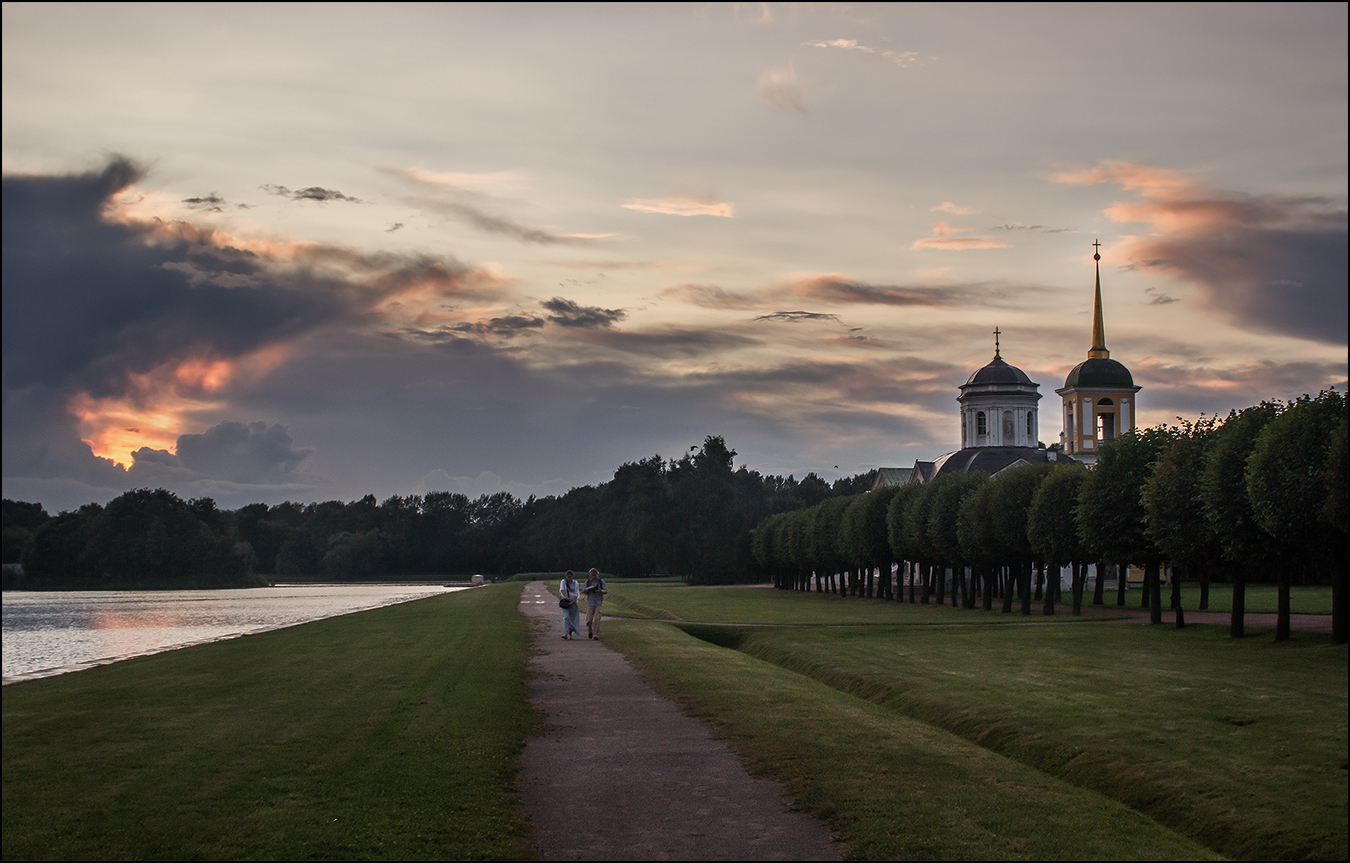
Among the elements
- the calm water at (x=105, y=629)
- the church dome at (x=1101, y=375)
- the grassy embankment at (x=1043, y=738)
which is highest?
the church dome at (x=1101, y=375)

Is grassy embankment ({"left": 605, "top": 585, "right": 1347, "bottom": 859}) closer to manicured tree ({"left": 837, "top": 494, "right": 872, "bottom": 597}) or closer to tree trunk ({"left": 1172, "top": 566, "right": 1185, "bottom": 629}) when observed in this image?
tree trunk ({"left": 1172, "top": 566, "right": 1185, "bottom": 629})

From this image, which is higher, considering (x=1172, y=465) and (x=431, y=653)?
(x=1172, y=465)

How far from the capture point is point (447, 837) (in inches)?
427

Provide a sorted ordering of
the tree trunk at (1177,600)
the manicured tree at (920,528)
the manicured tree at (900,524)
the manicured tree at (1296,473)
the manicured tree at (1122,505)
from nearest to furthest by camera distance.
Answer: the manicured tree at (1296,473)
the tree trunk at (1177,600)
the manicured tree at (1122,505)
the manicured tree at (920,528)
the manicured tree at (900,524)

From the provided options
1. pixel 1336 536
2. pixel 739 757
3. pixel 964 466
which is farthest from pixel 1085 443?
pixel 739 757

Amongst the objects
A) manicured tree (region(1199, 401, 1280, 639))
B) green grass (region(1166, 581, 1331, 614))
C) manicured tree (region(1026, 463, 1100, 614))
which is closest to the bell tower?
green grass (region(1166, 581, 1331, 614))

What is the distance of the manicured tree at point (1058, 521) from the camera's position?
48344 mm

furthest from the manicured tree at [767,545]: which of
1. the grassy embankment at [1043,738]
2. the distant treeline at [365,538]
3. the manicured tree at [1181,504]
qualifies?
the grassy embankment at [1043,738]

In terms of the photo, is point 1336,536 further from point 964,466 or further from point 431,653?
point 964,466

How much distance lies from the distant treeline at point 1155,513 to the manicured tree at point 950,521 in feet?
0.26

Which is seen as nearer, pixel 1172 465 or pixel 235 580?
pixel 1172 465

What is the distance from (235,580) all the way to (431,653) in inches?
4689

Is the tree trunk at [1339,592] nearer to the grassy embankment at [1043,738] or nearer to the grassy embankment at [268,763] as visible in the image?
the grassy embankment at [1043,738]

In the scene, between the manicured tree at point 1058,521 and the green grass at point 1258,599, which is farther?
the green grass at point 1258,599
